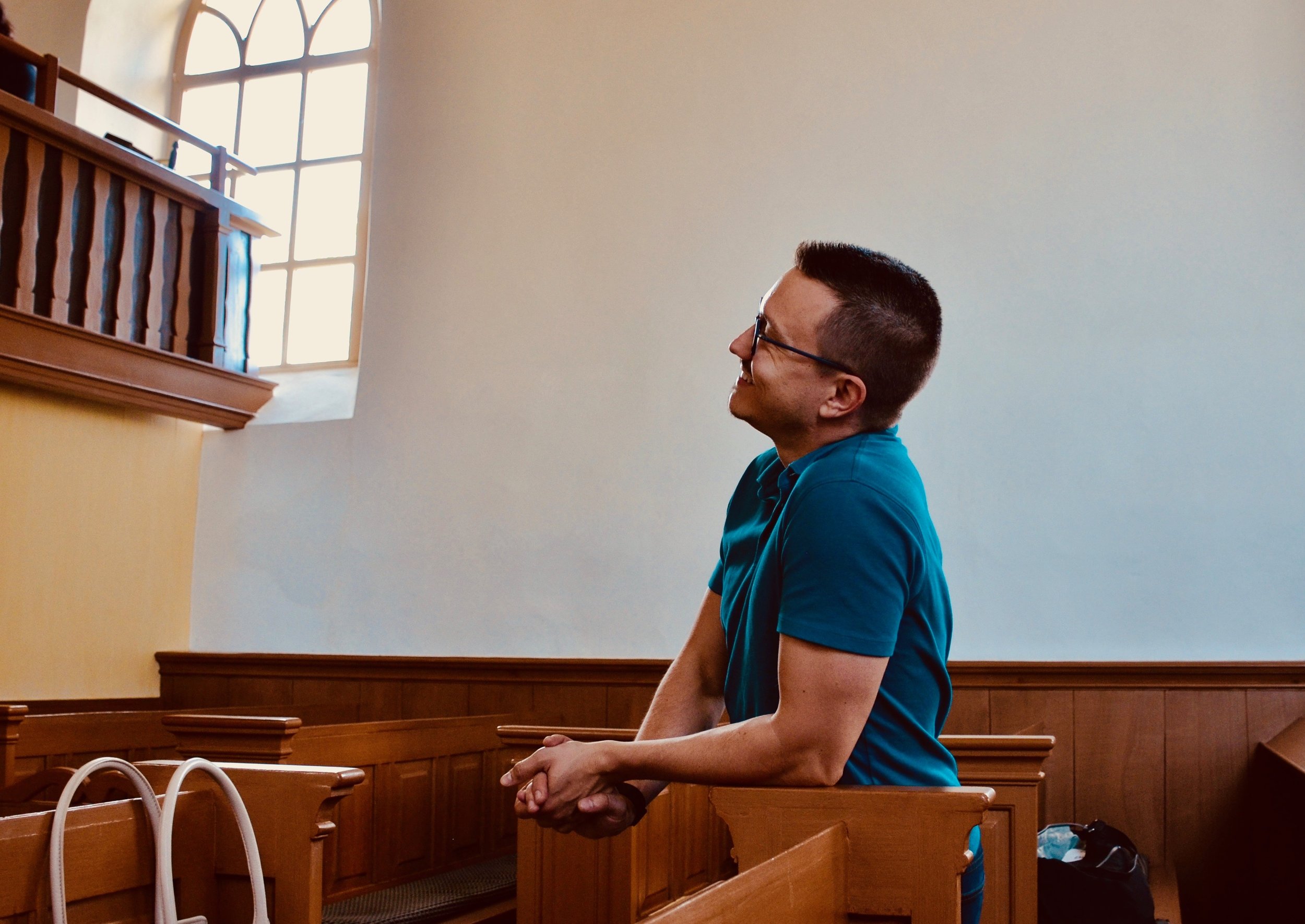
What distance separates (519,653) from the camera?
511cm

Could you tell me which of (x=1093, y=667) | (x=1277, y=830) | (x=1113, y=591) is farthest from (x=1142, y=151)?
(x=1277, y=830)

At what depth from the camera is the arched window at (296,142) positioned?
6.25 m

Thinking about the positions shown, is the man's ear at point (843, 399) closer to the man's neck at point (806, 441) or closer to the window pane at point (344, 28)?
the man's neck at point (806, 441)

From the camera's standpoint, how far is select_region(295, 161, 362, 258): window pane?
6293mm

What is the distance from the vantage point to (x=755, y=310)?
16.3 ft

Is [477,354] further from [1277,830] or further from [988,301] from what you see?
[1277,830]

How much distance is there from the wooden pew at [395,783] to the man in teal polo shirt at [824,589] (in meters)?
1.69

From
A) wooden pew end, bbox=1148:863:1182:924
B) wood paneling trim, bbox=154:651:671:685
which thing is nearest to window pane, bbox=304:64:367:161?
wood paneling trim, bbox=154:651:671:685

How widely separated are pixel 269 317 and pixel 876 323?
5441 millimetres

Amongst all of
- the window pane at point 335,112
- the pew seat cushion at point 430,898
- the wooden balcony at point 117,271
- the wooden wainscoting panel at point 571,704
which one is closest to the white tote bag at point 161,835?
the pew seat cushion at point 430,898

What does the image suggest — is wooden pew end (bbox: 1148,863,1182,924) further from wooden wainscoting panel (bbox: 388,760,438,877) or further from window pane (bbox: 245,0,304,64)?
window pane (bbox: 245,0,304,64)

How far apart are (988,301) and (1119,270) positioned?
494mm

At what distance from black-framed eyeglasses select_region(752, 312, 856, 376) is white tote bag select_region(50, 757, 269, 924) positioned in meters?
0.92

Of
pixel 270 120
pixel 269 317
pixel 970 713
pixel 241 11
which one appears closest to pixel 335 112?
pixel 270 120
